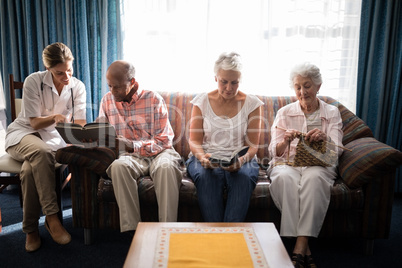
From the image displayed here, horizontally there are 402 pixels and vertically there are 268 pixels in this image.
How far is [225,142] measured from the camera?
2189mm

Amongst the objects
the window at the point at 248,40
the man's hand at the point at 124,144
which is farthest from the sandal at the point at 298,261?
the window at the point at 248,40

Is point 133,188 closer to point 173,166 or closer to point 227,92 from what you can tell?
point 173,166

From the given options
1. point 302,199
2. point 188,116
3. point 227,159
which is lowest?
point 302,199

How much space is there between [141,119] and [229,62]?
2.29 feet

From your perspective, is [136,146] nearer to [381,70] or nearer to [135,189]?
[135,189]

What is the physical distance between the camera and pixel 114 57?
2.90 m

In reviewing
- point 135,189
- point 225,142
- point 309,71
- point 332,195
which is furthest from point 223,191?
point 309,71

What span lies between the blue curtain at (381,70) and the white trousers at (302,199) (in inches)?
49.6

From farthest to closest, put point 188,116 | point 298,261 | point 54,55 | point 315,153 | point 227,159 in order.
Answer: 1. point 188,116
2. point 54,55
3. point 315,153
4. point 227,159
5. point 298,261

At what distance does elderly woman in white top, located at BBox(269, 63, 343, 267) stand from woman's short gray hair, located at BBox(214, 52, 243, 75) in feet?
1.26

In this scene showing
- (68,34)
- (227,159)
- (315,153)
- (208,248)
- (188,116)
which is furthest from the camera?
(68,34)

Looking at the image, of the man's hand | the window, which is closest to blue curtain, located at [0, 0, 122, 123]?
the window

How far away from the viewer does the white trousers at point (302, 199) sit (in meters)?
1.87

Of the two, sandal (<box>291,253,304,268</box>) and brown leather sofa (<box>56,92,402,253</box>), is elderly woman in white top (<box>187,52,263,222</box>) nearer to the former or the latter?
brown leather sofa (<box>56,92,402,253</box>)
